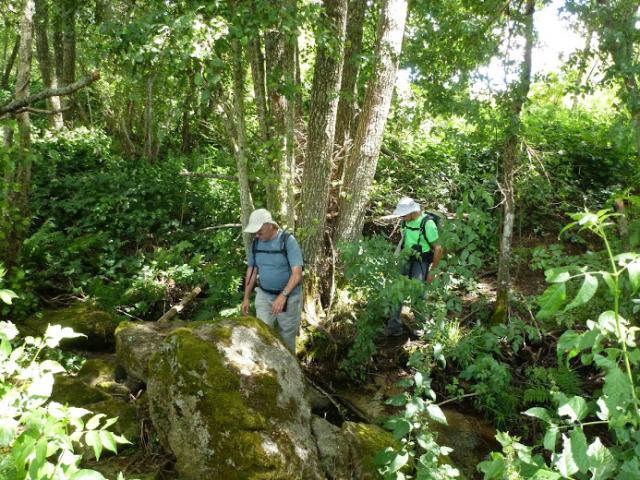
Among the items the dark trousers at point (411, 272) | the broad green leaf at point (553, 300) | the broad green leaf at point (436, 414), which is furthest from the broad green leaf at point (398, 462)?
the dark trousers at point (411, 272)

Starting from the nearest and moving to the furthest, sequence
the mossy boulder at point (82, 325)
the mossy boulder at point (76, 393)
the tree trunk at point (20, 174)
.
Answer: the mossy boulder at point (76, 393) < the tree trunk at point (20, 174) < the mossy boulder at point (82, 325)

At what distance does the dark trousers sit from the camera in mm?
6337

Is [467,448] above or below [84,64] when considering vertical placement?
below

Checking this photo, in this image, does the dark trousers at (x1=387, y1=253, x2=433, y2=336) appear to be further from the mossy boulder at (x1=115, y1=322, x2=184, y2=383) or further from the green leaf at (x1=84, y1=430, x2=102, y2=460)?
the green leaf at (x1=84, y1=430, x2=102, y2=460)

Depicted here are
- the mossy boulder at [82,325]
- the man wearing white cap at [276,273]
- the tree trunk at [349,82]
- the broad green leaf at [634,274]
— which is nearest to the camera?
the broad green leaf at [634,274]

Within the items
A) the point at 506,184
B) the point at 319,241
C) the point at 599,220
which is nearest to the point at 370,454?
the point at 599,220

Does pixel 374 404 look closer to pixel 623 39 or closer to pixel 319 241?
pixel 319 241

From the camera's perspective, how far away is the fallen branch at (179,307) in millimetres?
6720

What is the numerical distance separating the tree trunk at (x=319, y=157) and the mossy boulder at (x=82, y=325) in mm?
2925

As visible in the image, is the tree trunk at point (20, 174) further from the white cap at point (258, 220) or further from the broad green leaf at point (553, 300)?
the broad green leaf at point (553, 300)

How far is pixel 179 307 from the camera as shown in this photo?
23.4 feet

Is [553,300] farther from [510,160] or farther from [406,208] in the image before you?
[510,160]

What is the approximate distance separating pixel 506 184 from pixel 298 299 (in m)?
3.21

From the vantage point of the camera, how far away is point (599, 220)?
176cm
